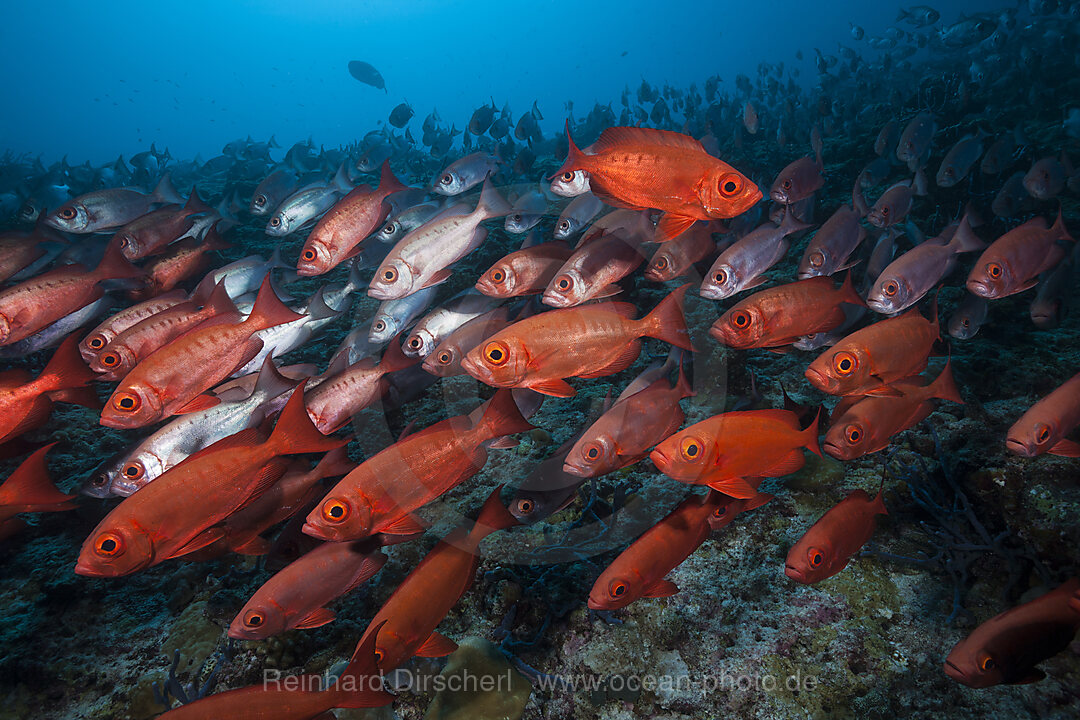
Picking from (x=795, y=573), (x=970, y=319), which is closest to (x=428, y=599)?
(x=795, y=573)

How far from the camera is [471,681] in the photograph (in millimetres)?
2381

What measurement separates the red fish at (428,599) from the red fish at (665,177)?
151 centimetres

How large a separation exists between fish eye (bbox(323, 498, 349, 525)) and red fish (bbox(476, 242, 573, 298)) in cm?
150

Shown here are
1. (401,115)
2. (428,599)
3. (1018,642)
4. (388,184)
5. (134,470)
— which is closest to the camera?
(1018,642)

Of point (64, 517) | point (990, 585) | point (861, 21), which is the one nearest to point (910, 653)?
point (990, 585)

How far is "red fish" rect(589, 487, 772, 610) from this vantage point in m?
1.95

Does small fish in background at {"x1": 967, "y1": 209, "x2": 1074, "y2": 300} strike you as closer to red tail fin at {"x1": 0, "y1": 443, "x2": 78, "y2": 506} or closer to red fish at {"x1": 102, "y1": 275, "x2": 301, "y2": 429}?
red fish at {"x1": 102, "y1": 275, "x2": 301, "y2": 429}

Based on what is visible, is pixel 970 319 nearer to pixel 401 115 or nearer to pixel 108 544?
pixel 108 544

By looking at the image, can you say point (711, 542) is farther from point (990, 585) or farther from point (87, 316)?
point (87, 316)

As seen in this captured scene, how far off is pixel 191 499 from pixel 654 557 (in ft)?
6.46

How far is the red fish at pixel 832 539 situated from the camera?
1.93 m

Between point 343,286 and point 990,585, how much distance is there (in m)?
4.87

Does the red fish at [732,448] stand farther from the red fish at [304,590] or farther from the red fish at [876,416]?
the red fish at [304,590]

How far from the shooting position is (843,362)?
2.09m
